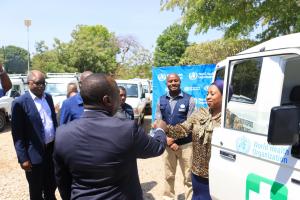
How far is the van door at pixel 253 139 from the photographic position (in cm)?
232

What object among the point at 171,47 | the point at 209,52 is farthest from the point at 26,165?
the point at 171,47

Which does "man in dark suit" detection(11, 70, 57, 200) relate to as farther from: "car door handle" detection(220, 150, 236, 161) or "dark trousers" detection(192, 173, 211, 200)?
"car door handle" detection(220, 150, 236, 161)

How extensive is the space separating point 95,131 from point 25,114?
2286mm

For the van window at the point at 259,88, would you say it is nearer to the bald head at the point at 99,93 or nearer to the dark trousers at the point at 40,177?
the bald head at the point at 99,93

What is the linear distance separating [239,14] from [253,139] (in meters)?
6.09

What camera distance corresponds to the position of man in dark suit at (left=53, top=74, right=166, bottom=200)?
196cm

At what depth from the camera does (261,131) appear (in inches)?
99.0

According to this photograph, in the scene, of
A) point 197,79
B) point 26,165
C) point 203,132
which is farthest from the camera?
point 197,79

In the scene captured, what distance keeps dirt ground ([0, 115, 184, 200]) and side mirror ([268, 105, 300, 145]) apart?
3451 millimetres

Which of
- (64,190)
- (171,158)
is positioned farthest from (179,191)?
(64,190)

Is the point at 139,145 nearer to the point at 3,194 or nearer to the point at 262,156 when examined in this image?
the point at 262,156

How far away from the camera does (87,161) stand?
6.42ft

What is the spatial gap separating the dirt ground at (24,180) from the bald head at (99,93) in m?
3.55

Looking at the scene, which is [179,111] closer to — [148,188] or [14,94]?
[148,188]
